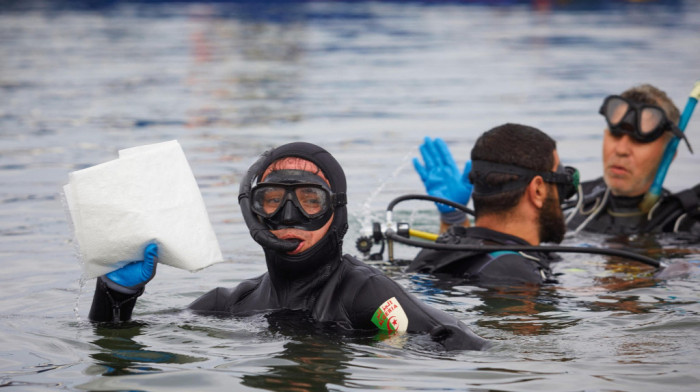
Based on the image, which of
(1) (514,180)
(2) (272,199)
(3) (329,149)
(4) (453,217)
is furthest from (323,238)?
(3) (329,149)

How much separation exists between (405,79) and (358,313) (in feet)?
53.5

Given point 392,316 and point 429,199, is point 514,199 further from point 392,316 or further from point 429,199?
point 392,316

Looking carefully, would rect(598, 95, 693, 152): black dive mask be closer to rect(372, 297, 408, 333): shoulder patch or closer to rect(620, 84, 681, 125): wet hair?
rect(620, 84, 681, 125): wet hair

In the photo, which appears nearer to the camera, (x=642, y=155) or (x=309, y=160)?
(x=309, y=160)

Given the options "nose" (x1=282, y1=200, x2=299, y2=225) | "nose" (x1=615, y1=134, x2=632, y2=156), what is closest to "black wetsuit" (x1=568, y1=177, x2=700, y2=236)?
"nose" (x1=615, y1=134, x2=632, y2=156)

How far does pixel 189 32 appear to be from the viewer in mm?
33875

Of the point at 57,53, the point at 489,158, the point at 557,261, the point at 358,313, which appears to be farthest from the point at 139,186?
the point at 57,53

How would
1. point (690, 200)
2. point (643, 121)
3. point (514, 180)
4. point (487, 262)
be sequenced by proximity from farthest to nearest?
point (643, 121)
point (690, 200)
point (487, 262)
point (514, 180)

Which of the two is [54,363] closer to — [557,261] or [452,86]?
[557,261]

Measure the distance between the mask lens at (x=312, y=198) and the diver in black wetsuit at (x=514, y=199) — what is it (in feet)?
5.38

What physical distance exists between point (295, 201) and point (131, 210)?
672mm

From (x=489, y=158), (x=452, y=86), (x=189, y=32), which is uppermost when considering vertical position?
(x=189, y=32)

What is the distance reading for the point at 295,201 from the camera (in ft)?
Result: 14.4

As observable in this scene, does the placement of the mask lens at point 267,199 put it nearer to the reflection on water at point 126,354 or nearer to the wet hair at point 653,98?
the reflection on water at point 126,354
